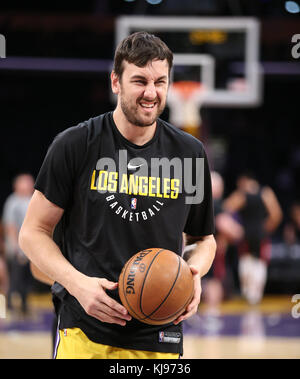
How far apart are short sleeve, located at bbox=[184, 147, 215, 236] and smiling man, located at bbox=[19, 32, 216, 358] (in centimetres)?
17

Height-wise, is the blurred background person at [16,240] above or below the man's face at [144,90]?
above

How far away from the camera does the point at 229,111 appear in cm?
1623

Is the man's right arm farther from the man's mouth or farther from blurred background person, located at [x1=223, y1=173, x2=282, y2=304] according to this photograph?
blurred background person, located at [x1=223, y1=173, x2=282, y2=304]

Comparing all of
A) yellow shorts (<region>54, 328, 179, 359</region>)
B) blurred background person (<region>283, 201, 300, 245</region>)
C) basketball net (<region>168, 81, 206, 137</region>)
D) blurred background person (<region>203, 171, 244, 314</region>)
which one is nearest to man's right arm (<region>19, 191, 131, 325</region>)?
yellow shorts (<region>54, 328, 179, 359</region>)

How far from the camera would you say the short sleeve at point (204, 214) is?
277 centimetres

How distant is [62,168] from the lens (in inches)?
98.1

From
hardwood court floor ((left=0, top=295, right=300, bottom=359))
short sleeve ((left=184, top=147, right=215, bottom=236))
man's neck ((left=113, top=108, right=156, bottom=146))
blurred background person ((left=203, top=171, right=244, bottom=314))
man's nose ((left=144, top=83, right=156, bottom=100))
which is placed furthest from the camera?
blurred background person ((left=203, top=171, right=244, bottom=314))

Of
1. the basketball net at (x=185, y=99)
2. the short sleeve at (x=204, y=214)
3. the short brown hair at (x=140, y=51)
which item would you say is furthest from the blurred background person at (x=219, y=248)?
the short brown hair at (x=140, y=51)

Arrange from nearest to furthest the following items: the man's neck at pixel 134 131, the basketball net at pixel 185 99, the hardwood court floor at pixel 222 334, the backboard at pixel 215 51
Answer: the man's neck at pixel 134 131 → the hardwood court floor at pixel 222 334 → the backboard at pixel 215 51 → the basketball net at pixel 185 99

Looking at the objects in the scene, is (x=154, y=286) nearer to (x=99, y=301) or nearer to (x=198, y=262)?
(x=99, y=301)

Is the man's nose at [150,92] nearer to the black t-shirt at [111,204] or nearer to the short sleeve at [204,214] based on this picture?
the black t-shirt at [111,204]

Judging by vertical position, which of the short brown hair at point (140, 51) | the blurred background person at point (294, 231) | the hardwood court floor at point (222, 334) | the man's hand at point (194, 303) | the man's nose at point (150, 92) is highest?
the blurred background person at point (294, 231)

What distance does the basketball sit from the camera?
2338mm
